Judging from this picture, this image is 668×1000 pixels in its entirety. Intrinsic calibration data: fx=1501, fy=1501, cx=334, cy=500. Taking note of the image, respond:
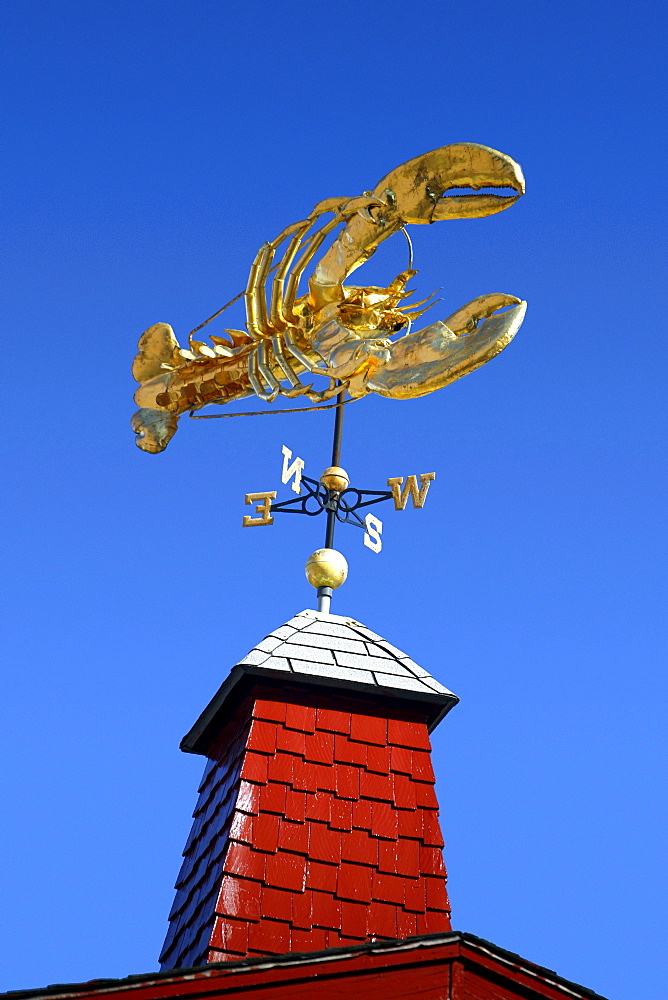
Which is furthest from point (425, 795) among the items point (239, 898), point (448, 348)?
point (448, 348)

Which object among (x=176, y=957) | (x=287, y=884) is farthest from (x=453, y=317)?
(x=176, y=957)

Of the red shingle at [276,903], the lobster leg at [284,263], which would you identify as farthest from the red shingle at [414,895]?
the lobster leg at [284,263]

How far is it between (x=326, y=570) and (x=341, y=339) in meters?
1.39

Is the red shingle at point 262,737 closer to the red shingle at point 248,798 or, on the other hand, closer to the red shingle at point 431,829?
the red shingle at point 248,798

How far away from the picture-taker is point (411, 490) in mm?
8961

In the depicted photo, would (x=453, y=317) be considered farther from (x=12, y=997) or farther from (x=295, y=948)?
(x=12, y=997)

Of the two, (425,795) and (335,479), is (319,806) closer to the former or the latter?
(425,795)

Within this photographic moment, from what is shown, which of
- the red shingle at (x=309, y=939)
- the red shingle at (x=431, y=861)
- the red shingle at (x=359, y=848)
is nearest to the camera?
the red shingle at (x=309, y=939)

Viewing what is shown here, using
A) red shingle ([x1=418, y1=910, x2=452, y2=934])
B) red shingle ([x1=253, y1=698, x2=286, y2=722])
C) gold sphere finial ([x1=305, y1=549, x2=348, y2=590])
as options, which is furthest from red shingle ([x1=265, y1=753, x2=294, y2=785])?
gold sphere finial ([x1=305, y1=549, x2=348, y2=590])

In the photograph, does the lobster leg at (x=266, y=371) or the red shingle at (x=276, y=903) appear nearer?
the red shingle at (x=276, y=903)

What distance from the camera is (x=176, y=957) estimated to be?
7.57 meters

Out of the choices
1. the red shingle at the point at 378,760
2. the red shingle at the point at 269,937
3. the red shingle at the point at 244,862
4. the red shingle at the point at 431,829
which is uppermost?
the red shingle at the point at 378,760

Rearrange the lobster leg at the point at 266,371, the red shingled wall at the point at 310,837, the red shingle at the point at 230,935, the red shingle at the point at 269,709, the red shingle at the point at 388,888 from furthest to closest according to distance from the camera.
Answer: the lobster leg at the point at 266,371, the red shingle at the point at 269,709, the red shingle at the point at 388,888, the red shingled wall at the point at 310,837, the red shingle at the point at 230,935

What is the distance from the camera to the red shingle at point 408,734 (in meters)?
8.09
